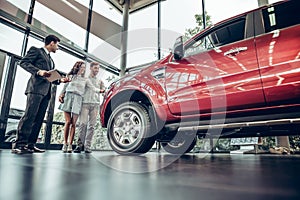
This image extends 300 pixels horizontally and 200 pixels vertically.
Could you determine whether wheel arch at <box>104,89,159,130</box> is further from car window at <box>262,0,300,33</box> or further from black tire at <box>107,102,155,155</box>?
car window at <box>262,0,300,33</box>

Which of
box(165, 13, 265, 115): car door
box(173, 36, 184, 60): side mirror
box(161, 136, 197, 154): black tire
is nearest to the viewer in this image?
box(165, 13, 265, 115): car door

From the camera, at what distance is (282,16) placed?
179 centimetres

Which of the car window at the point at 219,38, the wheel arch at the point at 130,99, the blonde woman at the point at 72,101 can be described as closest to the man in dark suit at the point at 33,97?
the blonde woman at the point at 72,101

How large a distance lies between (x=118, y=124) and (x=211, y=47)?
4.34ft

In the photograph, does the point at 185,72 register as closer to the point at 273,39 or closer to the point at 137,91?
the point at 137,91

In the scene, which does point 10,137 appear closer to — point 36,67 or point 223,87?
point 36,67

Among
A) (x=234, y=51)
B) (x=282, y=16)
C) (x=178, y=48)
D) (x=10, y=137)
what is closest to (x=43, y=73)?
(x=178, y=48)

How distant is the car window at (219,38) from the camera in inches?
78.6

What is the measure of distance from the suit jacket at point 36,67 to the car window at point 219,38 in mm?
1746

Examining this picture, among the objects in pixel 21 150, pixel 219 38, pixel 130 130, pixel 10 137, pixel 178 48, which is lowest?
pixel 21 150

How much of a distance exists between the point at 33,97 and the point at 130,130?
124 cm

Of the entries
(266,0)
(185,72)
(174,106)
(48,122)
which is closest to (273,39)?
(185,72)

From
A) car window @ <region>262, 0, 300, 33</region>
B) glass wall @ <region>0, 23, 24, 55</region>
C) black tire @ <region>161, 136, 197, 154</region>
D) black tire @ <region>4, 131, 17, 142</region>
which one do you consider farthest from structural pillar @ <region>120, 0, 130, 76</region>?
car window @ <region>262, 0, 300, 33</region>

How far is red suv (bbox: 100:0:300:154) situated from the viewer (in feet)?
5.22
